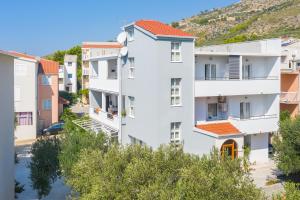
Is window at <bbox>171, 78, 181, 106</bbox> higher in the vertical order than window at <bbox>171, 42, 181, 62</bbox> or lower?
lower

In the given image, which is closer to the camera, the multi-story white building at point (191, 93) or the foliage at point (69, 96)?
the multi-story white building at point (191, 93)

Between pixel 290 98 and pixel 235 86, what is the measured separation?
1353 centimetres

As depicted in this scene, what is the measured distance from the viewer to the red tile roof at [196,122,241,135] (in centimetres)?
2986

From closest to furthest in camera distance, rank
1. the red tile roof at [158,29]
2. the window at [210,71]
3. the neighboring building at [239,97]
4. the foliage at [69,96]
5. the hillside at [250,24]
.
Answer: the red tile roof at [158,29]
the neighboring building at [239,97]
the window at [210,71]
the foliage at [69,96]
the hillside at [250,24]

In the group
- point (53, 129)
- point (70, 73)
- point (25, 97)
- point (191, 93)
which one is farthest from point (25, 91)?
point (70, 73)

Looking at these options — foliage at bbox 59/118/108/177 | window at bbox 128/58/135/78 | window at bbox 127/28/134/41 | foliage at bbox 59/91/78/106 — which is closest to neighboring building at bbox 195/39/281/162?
window at bbox 128/58/135/78

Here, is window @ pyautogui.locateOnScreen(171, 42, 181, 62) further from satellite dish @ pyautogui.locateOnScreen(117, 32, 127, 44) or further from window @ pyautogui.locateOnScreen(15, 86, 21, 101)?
window @ pyautogui.locateOnScreen(15, 86, 21, 101)

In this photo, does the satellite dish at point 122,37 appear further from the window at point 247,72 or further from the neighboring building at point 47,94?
the neighboring building at point 47,94

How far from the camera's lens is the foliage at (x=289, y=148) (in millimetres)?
24359

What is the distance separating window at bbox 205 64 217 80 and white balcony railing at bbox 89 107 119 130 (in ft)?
30.3

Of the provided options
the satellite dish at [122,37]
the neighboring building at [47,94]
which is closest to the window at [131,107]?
the satellite dish at [122,37]

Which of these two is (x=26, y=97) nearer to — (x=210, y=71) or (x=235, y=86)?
(x=210, y=71)

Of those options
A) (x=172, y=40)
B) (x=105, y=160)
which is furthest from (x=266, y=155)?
(x=105, y=160)

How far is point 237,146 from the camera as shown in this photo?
29.8 m
